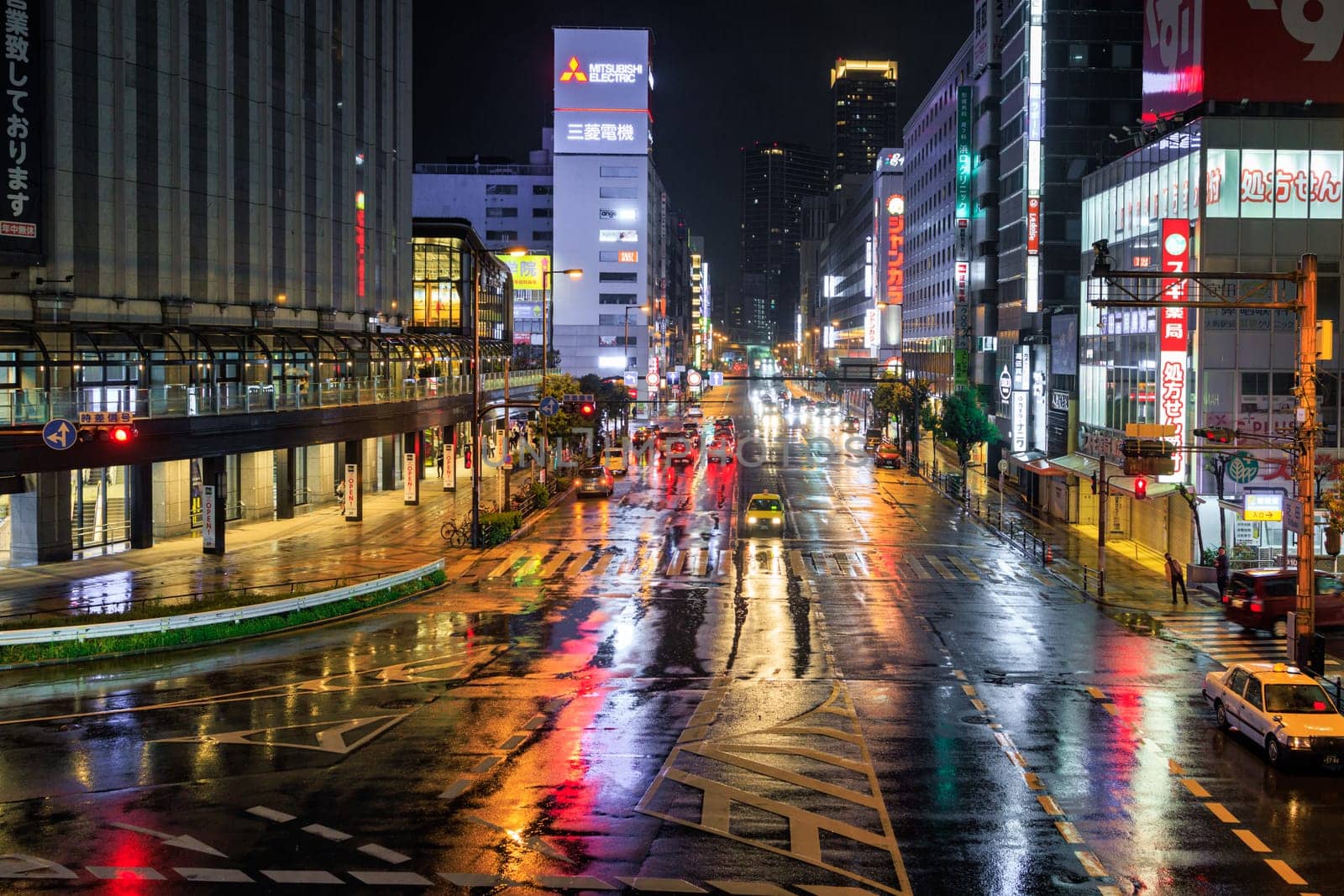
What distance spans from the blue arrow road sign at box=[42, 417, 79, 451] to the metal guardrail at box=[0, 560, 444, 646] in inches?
261

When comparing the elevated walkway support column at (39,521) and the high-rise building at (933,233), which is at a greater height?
the high-rise building at (933,233)

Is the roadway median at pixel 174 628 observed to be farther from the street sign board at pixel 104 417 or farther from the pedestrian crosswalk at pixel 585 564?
Answer: the street sign board at pixel 104 417

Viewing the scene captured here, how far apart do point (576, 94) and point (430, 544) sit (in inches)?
5513

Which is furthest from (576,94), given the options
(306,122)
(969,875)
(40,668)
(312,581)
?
(969,875)

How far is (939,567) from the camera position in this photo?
44562 mm

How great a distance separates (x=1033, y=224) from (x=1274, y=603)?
147 ft

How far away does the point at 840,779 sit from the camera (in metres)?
18.9

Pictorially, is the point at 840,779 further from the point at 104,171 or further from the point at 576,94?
the point at 576,94

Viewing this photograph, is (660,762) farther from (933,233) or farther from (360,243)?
(933,233)

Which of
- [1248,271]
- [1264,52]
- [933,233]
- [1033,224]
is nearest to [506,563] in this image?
[1248,271]

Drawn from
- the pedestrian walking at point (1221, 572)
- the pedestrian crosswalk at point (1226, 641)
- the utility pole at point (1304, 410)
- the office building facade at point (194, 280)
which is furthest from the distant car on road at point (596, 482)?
the utility pole at point (1304, 410)

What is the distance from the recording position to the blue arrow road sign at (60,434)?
33.1m

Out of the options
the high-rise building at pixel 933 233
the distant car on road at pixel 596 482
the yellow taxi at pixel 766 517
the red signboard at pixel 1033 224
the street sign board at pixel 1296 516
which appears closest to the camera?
the street sign board at pixel 1296 516

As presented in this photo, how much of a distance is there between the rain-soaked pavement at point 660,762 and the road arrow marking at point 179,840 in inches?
1.7
